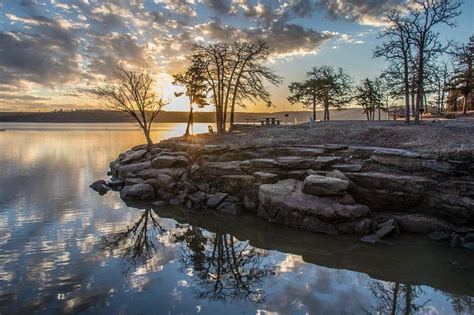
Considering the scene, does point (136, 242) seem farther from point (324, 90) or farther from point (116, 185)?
point (324, 90)

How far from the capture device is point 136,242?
15203 mm

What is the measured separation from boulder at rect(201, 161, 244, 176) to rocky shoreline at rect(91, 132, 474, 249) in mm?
70

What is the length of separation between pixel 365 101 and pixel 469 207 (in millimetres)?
44932

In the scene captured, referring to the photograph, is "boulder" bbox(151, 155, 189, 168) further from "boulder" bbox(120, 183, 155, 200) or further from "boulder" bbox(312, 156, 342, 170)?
"boulder" bbox(312, 156, 342, 170)

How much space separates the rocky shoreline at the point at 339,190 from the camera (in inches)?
645

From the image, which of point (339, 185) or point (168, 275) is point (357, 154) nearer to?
point (339, 185)

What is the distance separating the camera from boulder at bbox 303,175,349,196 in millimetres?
17125

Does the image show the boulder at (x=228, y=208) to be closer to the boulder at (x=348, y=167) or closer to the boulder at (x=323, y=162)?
the boulder at (x=323, y=162)

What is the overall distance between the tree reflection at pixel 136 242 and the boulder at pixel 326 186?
784 cm

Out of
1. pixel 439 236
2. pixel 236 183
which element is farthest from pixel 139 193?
pixel 439 236

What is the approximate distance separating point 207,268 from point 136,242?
4.29 meters

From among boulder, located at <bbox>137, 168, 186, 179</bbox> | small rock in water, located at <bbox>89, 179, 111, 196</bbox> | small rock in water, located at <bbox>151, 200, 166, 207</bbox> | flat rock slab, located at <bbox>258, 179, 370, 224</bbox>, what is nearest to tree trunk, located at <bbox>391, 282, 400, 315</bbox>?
flat rock slab, located at <bbox>258, 179, 370, 224</bbox>

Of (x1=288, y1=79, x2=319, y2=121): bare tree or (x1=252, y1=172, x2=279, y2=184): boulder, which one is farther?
(x1=288, y1=79, x2=319, y2=121): bare tree

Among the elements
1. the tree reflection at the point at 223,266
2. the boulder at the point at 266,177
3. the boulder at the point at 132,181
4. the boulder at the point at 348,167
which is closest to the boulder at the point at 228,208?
the boulder at the point at 266,177
